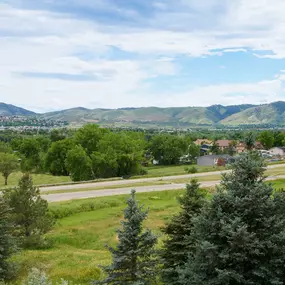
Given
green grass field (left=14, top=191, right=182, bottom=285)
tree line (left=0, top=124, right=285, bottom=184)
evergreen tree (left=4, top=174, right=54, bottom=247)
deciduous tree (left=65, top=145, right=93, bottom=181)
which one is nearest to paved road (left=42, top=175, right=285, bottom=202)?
green grass field (left=14, top=191, right=182, bottom=285)

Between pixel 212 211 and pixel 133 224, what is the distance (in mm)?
2872

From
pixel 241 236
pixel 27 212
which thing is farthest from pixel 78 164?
pixel 241 236

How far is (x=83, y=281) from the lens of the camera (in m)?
20.0

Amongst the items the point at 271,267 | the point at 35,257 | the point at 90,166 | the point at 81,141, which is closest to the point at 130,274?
the point at 271,267

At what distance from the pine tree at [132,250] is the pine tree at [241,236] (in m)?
1.69

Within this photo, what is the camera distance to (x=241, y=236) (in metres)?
11.2

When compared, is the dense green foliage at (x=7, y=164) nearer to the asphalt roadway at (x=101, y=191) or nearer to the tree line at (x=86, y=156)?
the tree line at (x=86, y=156)

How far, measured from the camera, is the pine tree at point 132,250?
517 inches

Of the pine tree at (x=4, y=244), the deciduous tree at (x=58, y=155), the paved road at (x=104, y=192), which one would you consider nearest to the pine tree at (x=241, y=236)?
the pine tree at (x=4, y=244)

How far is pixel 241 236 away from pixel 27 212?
660 inches

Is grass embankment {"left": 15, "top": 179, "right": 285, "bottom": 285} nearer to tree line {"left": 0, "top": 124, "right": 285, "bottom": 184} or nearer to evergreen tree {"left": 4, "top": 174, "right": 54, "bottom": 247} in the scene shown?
evergreen tree {"left": 4, "top": 174, "right": 54, "bottom": 247}

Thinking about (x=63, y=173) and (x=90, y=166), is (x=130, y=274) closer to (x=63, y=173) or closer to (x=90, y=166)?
(x=90, y=166)

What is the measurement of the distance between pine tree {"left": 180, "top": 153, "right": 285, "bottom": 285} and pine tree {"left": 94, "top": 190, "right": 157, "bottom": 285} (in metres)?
1.69

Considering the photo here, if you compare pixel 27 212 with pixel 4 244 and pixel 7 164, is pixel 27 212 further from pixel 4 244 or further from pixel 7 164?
pixel 7 164
